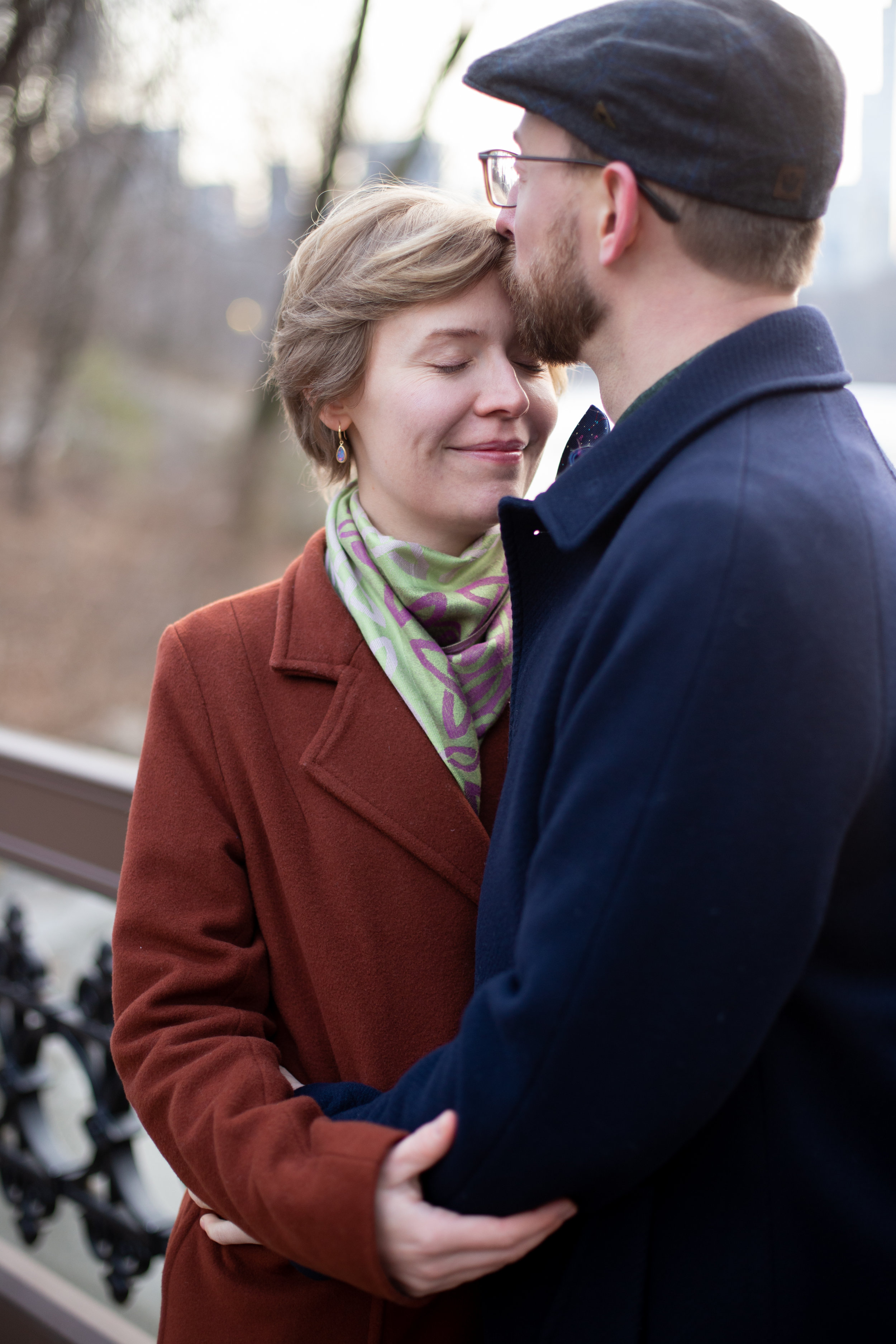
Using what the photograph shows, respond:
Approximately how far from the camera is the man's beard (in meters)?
0.98

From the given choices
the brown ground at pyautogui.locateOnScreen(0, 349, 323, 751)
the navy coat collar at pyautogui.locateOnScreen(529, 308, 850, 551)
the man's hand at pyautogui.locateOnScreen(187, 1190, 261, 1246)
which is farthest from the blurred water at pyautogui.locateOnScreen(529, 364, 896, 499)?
the brown ground at pyautogui.locateOnScreen(0, 349, 323, 751)

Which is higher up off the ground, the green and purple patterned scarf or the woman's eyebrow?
the woman's eyebrow

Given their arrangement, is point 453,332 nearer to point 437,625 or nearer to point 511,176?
point 511,176

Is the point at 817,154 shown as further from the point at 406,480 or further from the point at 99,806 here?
the point at 99,806

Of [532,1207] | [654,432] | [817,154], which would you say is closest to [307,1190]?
[532,1207]

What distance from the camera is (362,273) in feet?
4.21

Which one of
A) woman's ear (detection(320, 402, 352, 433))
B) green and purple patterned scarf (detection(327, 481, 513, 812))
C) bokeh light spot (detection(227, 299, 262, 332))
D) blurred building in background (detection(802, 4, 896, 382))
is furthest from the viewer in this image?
bokeh light spot (detection(227, 299, 262, 332))

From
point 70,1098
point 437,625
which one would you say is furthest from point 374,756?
point 70,1098

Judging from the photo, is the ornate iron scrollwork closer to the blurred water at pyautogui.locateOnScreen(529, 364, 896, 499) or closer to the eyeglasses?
the blurred water at pyautogui.locateOnScreen(529, 364, 896, 499)

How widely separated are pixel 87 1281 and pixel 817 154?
2.92 meters

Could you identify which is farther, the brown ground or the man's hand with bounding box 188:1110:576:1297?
the brown ground

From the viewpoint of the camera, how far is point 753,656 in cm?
72

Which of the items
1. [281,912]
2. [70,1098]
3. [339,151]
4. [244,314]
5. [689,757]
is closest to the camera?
[689,757]

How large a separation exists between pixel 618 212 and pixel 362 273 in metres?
0.46
